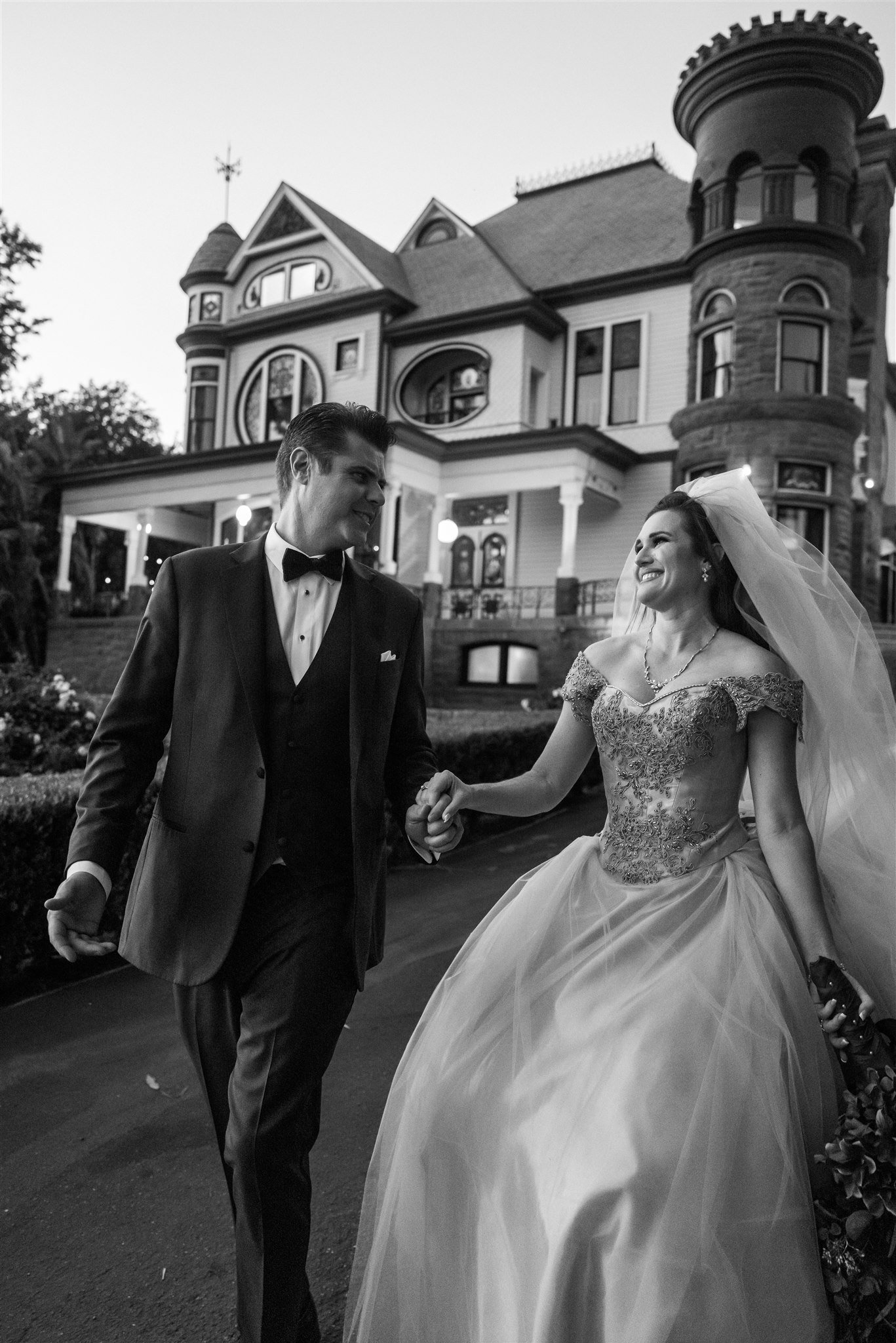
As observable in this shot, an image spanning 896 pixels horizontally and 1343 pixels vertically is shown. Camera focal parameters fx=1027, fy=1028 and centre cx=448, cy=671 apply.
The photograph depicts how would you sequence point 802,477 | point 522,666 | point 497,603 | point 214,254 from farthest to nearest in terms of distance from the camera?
point 214,254
point 497,603
point 522,666
point 802,477

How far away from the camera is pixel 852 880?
3.19 m

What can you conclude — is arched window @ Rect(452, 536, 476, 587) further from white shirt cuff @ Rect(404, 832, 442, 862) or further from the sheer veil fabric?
white shirt cuff @ Rect(404, 832, 442, 862)

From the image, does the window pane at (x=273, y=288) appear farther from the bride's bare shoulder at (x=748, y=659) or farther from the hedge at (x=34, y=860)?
the bride's bare shoulder at (x=748, y=659)

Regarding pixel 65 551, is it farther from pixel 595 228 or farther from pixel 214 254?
pixel 595 228

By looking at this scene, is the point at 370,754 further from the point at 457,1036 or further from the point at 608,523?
the point at 608,523

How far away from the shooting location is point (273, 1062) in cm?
258

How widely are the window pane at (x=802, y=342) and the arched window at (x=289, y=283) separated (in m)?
13.2

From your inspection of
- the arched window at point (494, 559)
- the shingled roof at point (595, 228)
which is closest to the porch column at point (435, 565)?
the arched window at point (494, 559)

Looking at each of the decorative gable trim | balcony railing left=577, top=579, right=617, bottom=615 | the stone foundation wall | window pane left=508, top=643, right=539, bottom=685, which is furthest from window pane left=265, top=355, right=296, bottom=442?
balcony railing left=577, top=579, right=617, bottom=615

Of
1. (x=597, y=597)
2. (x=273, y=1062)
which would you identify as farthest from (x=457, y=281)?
(x=273, y=1062)

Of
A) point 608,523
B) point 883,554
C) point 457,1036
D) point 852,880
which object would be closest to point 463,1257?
point 457,1036

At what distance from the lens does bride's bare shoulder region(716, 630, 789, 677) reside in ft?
10.8

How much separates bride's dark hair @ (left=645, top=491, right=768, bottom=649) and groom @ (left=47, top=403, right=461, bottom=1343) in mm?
1110

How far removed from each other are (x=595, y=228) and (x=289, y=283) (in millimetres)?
9004
